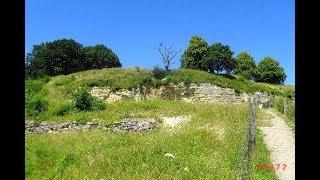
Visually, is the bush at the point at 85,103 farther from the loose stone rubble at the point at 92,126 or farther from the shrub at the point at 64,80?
the shrub at the point at 64,80

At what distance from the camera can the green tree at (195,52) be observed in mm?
64669

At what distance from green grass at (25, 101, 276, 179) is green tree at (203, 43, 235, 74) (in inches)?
1491

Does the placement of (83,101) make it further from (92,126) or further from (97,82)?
(97,82)

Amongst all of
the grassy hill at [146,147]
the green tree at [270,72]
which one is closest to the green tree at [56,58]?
the green tree at [270,72]

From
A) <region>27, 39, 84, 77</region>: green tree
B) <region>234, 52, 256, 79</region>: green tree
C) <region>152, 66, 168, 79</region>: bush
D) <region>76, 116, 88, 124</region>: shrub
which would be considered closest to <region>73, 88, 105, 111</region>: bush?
<region>76, 116, 88, 124</region>: shrub

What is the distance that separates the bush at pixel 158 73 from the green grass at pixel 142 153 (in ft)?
67.2

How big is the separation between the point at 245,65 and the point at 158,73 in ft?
100

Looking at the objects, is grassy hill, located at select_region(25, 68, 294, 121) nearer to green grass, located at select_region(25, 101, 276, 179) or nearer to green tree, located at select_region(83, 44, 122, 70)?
green grass, located at select_region(25, 101, 276, 179)

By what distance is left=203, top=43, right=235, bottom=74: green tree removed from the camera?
194 feet

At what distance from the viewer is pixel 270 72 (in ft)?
219
